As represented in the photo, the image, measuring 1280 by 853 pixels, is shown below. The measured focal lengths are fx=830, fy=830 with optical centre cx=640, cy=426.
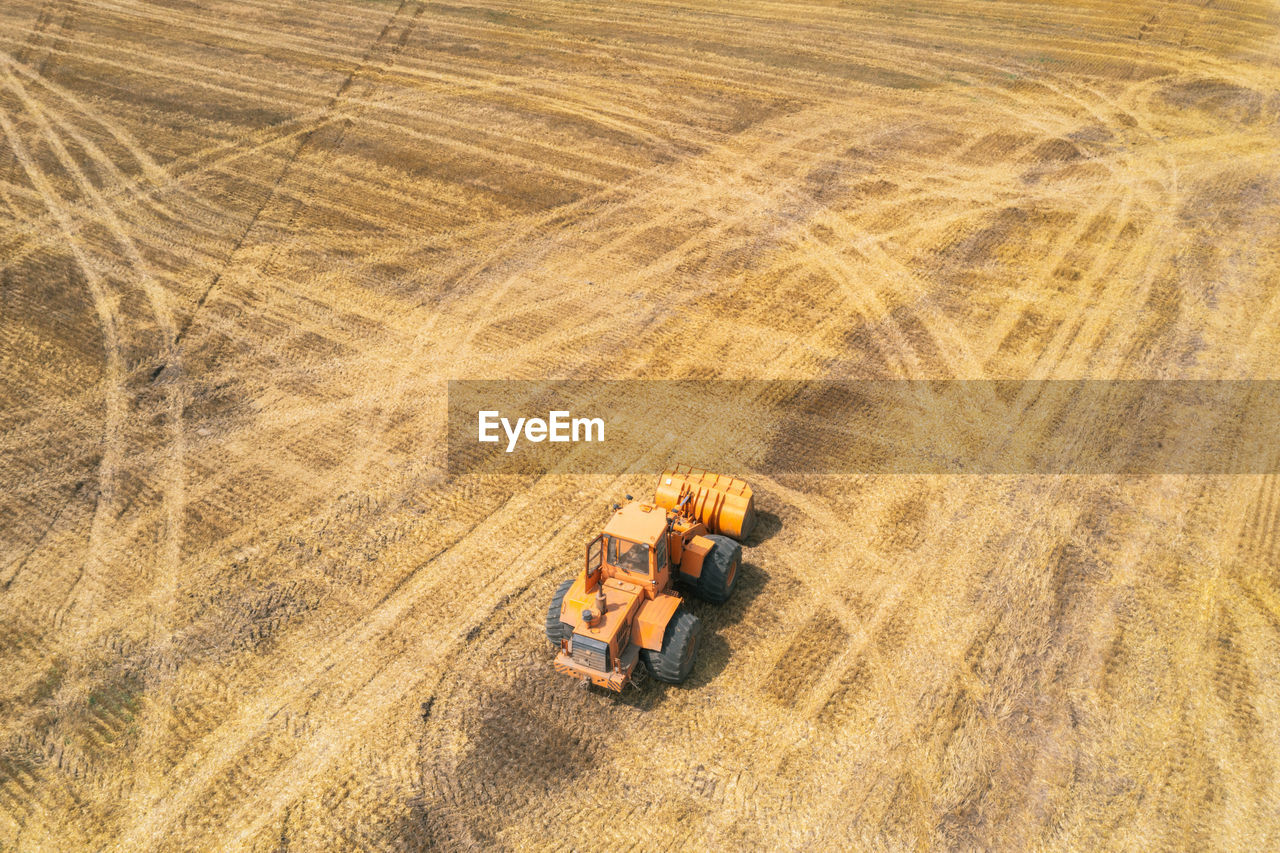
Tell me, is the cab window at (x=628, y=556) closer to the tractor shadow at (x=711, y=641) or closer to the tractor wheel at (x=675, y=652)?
the tractor wheel at (x=675, y=652)

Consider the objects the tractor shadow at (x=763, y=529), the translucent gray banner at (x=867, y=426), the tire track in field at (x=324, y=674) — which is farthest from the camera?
the translucent gray banner at (x=867, y=426)

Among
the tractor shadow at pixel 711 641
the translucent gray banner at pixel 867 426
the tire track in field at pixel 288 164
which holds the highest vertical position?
the tire track in field at pixel 288 164

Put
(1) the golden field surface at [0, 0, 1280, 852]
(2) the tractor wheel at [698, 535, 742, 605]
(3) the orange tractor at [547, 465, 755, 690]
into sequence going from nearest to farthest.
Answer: (1) the golden field surface at [0, 0, 1280, 852] < (3) the orange tractor at [547, 465, 755, 690] < (2) the tractor wheel at [698, 535, 742, 605]

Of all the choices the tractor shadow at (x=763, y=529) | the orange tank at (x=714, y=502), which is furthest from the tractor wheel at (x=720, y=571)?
the tractor shadow at (x=763, y=529)

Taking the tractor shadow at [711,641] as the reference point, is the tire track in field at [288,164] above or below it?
above

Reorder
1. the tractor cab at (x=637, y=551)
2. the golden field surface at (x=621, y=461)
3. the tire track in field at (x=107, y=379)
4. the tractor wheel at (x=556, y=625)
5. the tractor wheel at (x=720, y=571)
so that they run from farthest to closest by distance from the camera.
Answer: the tire track in field at (x=107, y=379) < the tractor wheel at (x=720, y=571) < the tractor cab at (x=637, y=551) < the tractor wheel at (x=556, y=625) < the golden field surface at (x=621, y=461)

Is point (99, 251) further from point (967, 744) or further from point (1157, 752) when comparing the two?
point (1157, 752)

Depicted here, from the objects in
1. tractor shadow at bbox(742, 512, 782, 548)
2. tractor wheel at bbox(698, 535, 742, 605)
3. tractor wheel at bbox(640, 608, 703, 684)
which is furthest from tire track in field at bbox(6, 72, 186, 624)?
tractor shadow at bbox(742, 512, 782, 548)

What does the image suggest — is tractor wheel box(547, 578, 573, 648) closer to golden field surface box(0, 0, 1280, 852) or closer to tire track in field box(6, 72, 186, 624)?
golden field surface box(0, 0, 1280, 852)
